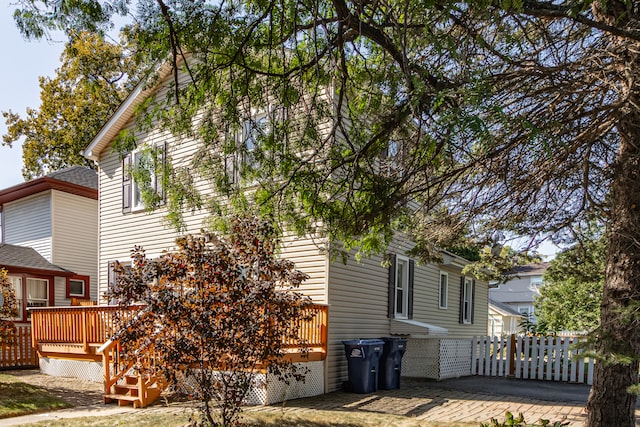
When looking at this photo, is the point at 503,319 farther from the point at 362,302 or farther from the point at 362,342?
the point at 362,342

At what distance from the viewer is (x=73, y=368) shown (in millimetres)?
12898

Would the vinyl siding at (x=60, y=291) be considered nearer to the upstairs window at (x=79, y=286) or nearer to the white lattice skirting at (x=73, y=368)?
the upstairs window at (x=79, y=286)

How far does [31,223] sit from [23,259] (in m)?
2.80

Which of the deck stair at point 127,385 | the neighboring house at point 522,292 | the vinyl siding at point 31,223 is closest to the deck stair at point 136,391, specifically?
the deck stair at point 127,385

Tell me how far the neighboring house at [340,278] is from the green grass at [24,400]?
11.1ft

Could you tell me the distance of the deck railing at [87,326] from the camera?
10.8 m

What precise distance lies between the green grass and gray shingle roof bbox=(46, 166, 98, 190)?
10846 millimetres

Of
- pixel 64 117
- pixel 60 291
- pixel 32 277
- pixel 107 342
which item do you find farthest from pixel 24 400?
pixel 64 117

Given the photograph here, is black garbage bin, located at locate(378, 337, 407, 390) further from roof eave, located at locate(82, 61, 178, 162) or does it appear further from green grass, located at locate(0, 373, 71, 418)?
roof eave, located at locate(82, 61, 178, 162)

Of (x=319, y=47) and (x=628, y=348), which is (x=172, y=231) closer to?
(x=319, y=47)

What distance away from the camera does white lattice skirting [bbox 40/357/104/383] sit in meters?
12.4

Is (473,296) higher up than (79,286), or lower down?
lower down

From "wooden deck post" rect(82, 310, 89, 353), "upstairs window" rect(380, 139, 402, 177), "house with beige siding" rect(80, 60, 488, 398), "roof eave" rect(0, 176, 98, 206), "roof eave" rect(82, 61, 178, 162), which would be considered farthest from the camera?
"roof eave" rect(0, 176, 98, 206)

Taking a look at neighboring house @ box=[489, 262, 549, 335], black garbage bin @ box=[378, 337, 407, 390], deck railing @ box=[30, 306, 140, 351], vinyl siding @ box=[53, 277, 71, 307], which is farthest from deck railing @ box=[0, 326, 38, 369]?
neighboring house @ box=[489, 262, 549, 335]
